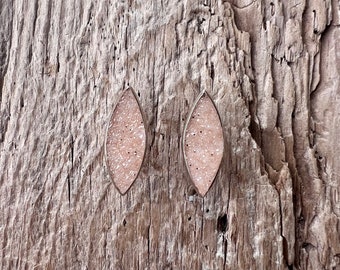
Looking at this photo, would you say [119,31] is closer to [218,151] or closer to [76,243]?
[218,151]

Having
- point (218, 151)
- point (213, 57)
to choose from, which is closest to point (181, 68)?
point (213, 57)

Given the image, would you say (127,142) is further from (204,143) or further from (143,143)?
(204,143)

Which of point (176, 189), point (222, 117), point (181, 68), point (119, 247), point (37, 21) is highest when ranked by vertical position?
point (37, 21)

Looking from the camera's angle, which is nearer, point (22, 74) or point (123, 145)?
point (123, 145)
